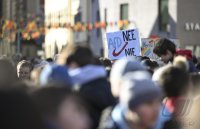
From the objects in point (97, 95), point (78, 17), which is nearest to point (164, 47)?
A: point (97, 95)

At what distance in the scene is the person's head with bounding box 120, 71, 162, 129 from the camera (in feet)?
13.6

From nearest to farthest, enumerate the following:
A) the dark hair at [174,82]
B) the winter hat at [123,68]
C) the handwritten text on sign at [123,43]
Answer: the winter hat at [123,68]
the dark hair at [174,82]
the handwritten text on sign at [123,43]

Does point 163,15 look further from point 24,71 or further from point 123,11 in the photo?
point 24,71

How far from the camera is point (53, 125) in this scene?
354 cm

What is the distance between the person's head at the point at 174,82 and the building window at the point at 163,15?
31832mm

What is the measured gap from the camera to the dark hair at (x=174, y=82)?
5.11 m

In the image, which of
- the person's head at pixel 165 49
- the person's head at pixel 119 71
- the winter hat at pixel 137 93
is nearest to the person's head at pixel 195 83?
the person's head at pixel 119 71

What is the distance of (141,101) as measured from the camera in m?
4.14

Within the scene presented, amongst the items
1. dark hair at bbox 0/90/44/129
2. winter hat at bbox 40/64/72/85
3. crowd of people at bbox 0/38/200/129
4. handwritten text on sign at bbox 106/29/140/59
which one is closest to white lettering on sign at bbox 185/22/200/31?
handwritten text on sign at bbox 106/29/140/59

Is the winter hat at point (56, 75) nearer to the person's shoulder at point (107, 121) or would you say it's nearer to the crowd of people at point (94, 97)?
the crowd of people at point (94, 97)

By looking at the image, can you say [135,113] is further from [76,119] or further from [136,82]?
[76,119]

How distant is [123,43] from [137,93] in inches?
343

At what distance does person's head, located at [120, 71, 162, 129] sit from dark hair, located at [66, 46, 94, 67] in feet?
3.22

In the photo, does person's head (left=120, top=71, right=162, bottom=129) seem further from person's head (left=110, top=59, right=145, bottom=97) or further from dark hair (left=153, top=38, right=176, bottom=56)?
dark hair (left=153, top=38, right=176, bottom=56)
